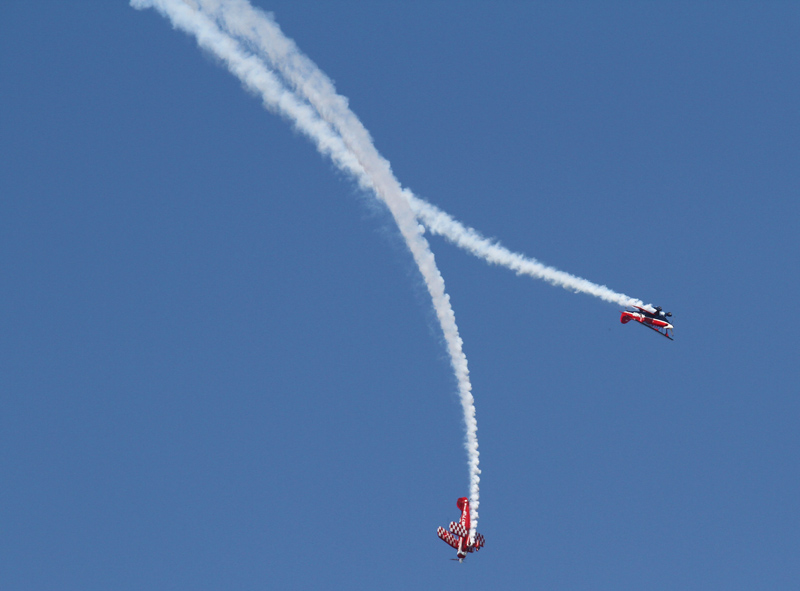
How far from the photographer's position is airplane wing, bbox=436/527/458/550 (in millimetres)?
78375

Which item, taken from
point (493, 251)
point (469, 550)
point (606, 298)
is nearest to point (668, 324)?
point (606, 298)

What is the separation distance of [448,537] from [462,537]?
889mm

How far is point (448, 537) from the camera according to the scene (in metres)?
78.6

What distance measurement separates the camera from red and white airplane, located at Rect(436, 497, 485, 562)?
78000mm

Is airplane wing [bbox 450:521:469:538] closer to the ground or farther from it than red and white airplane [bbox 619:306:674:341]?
closer to the ground

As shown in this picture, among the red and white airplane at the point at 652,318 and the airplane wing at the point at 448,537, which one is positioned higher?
the red and white airplane at the point at 652,318

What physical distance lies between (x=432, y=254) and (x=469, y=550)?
1757 cm

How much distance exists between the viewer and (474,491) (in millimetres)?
77625

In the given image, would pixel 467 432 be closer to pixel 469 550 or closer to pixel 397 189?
pixel 469 550

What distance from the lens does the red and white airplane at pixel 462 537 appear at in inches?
3071

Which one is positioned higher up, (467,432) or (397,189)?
(397,189)

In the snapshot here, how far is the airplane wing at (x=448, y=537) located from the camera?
78.4 metres

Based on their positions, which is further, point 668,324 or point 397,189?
point 668,324

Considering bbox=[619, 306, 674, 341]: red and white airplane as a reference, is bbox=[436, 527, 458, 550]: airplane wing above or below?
below
